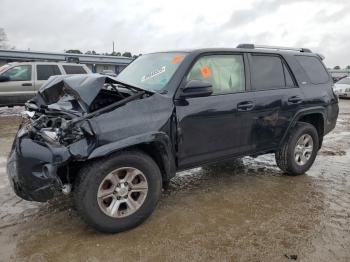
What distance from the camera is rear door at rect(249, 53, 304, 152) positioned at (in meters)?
4.74

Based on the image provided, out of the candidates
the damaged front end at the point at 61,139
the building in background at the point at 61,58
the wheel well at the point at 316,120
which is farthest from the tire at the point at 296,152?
the building in background at the point at 61,58

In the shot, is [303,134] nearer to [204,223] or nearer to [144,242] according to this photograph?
[204,223]

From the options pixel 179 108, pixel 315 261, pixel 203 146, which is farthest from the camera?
pixel 203 146

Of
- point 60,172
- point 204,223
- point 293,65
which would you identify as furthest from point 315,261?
point 293,65

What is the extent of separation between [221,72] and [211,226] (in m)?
1.88

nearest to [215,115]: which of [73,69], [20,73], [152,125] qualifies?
[152,125]

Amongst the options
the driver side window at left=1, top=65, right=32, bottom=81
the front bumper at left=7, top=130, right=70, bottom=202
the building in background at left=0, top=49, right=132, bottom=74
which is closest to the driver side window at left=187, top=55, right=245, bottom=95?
the front bumper at left=7, top=130, right=70, bottom=202

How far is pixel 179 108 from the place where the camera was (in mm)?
3932

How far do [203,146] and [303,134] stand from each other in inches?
79.4

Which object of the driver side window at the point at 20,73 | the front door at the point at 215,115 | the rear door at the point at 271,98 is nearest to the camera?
the front door at the point at 215,115

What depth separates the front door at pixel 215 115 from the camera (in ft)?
13.2

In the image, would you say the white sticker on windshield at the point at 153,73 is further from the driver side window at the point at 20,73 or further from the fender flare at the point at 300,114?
the driver side window at the point at 20,73

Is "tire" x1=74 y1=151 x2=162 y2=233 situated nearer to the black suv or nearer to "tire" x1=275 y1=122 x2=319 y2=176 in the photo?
the black suv

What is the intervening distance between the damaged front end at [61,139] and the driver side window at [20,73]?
29.6 feet
